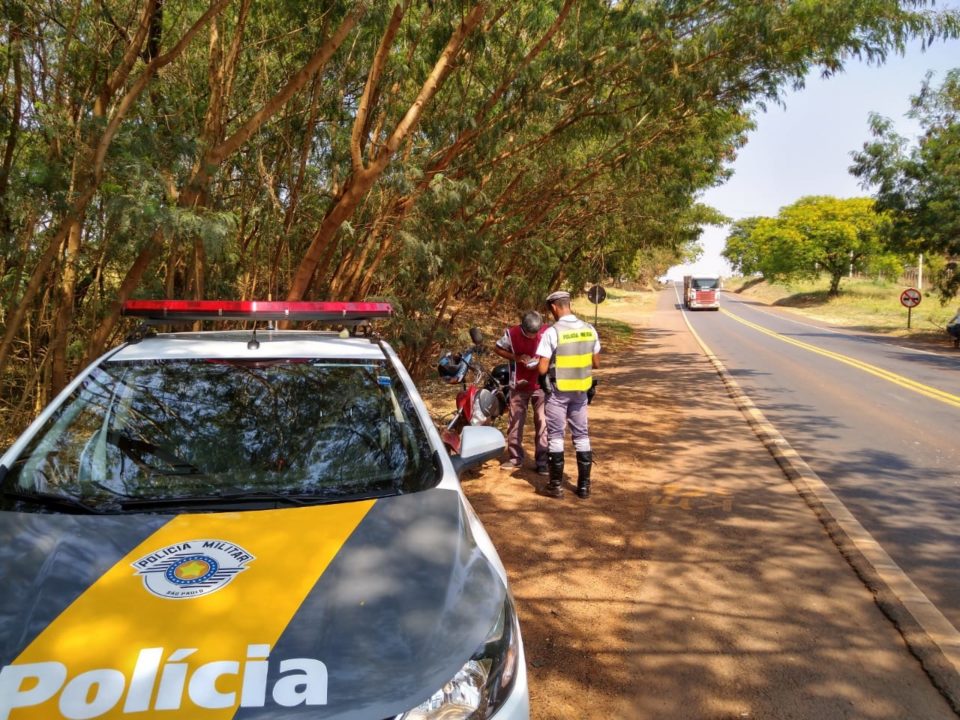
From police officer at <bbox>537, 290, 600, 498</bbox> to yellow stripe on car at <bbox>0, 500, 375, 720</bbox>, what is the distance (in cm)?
372

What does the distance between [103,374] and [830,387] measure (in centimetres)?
1271

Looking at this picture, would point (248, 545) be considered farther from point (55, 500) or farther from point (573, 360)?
point (573, 360)

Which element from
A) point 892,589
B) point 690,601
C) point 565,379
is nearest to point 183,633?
point 690,601

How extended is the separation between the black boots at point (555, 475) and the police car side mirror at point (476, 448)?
2.83 m

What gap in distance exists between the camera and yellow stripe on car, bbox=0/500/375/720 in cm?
173

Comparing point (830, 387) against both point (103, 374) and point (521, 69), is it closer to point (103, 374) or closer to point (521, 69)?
point (521, 69)

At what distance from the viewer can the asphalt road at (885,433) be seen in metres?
5.17

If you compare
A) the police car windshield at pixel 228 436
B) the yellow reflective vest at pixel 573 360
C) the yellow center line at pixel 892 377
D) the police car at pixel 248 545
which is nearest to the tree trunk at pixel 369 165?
the yellow reflective vest at pixel 573 360

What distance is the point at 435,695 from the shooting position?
6.22 ft

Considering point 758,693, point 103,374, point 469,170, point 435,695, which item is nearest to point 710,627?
point 758,693

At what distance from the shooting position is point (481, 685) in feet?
6.61

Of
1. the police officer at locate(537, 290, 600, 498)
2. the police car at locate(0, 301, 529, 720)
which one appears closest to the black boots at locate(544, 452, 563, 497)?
the police officer at locate(537, 290, 600, 498)

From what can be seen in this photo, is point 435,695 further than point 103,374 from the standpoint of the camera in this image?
No

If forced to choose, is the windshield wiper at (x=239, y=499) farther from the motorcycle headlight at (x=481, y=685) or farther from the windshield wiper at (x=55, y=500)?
the motorcycle headlight at (x=481, y=685)
